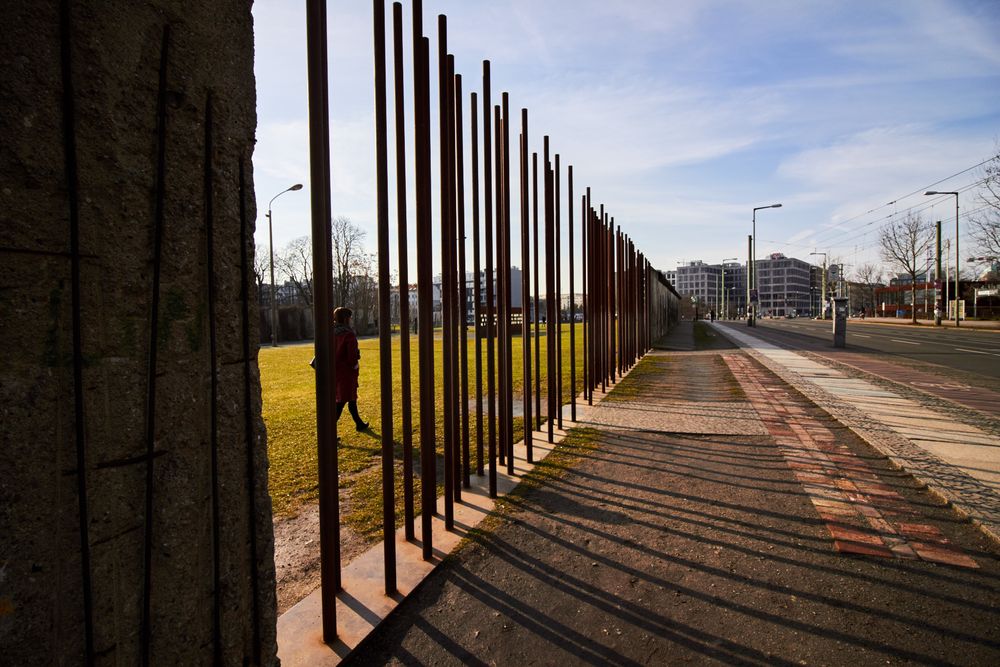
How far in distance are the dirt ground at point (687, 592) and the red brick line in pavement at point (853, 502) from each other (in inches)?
3.8

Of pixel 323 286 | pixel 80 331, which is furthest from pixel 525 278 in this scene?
pixel 80 331

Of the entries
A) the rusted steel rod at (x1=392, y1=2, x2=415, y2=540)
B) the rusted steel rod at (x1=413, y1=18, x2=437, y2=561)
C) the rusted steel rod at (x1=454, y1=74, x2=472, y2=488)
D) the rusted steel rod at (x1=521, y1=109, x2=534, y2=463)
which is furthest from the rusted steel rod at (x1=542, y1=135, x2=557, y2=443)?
the rusted steel rod at (x1=392, y1=2, x2=415, y2=540)

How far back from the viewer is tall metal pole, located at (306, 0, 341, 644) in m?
2.31

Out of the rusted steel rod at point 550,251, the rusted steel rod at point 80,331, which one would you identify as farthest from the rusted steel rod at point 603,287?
the rusted steel rod at point 80,331

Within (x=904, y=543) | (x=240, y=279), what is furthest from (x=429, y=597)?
(x=904, y=543)

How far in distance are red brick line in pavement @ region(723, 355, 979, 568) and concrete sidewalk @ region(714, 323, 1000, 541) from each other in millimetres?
334

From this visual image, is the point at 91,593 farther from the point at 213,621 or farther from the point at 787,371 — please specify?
the point at 787,371

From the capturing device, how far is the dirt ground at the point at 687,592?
2281 millimetres

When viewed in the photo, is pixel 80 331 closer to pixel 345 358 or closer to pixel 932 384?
pixel 345 358

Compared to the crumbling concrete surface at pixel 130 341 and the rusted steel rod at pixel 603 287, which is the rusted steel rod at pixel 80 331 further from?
the rusted steel rod at pixel 603 287

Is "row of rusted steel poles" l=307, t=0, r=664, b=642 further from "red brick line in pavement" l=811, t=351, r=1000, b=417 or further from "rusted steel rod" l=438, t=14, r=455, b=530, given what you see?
"red brick line in pavement" l=811, t=351, r=1000, b=417

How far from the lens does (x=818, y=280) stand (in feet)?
510

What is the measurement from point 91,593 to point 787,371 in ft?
43.1

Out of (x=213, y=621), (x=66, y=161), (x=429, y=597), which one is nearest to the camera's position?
(x=66, y=161)
